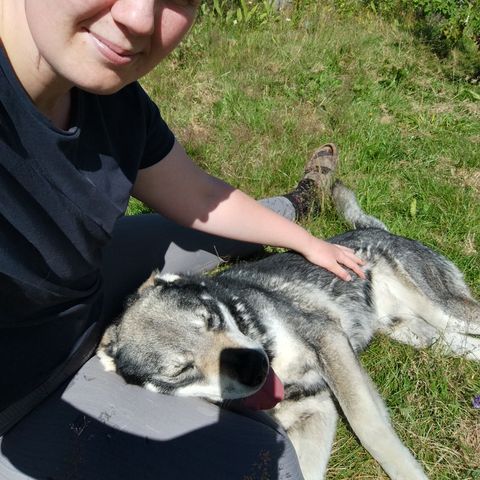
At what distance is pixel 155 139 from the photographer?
105 inches

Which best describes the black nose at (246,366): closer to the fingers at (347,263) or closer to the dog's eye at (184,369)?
the dog's eye at (184,369)

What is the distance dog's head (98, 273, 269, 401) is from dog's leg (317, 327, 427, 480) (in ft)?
A: 1.46

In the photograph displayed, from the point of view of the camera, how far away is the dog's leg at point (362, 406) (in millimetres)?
2465

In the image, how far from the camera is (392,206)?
418 cm

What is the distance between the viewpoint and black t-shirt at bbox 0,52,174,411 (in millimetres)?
1750

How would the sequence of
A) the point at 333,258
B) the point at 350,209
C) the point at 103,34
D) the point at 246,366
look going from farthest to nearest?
1. the point at 350,209
2. the point at 333,258
3. the point at 246,366
4. the point at 103,34

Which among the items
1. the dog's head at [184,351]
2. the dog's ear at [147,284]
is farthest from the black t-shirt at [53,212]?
→ the dog's ear at [147,284]

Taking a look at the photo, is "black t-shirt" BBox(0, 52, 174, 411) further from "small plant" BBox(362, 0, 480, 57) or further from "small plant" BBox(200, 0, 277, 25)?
"small plant" BBox(200, 0, 277, 25)

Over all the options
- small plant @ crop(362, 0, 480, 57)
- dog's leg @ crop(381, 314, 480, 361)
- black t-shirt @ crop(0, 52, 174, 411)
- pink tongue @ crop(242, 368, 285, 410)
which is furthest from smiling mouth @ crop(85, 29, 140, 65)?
small plant @ crop(362, 0, 480, 57)

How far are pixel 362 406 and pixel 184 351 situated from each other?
2.82ft

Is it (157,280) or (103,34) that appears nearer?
(103,34)

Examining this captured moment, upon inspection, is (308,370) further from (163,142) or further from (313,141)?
(313,141)

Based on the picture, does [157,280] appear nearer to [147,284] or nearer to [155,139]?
[147,284]

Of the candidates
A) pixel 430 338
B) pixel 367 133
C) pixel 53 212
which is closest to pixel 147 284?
pixel 53 212
